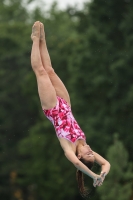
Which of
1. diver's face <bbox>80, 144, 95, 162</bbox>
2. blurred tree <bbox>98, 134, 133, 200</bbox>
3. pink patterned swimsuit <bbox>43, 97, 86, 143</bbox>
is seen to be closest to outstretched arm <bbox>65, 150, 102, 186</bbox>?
diver's face <bbox>80, 144, 95, 162</bbox>

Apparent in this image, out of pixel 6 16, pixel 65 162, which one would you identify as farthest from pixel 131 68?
pixel 6 16

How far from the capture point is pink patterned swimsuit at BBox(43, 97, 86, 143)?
10.9 meters

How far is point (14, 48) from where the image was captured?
3878cm

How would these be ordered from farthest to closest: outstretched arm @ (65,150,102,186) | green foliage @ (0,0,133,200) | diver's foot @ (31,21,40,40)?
green foliage @ (0,0,133,200) → diver's foot @ (31,21,40,40) → outstretched arm @ (65,150,102,186)

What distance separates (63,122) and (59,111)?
191 millimetres

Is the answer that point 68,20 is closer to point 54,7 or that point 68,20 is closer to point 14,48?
point 54,7

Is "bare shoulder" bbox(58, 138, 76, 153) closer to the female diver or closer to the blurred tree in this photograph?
the female diver

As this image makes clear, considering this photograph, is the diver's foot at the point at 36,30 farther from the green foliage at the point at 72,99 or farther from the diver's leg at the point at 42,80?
the green foliage at the point at 72,99

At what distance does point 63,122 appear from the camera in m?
11.1

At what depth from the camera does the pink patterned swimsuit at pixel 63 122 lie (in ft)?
35.7

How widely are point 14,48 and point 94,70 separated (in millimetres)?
9245

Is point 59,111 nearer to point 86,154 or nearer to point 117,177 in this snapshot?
point 86,154

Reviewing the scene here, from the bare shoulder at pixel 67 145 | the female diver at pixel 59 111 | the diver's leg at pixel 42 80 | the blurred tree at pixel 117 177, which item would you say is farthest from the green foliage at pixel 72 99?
the bare shoulder at pixel 67 145

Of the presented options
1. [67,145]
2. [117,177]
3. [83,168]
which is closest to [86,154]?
[67,145]
